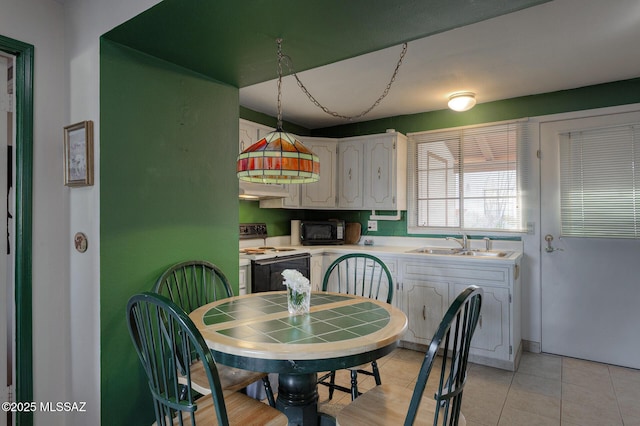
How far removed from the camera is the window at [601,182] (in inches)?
121

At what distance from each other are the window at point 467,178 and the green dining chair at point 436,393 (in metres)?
2.60

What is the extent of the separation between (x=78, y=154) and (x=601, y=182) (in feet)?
12.8

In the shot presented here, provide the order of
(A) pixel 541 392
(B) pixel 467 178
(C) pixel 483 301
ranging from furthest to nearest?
(B) pixel 467 178 < (C) pixel 483 301 < (A) pixel 541 392

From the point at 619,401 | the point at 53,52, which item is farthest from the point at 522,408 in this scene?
the point at 53,52

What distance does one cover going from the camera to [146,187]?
198 cm

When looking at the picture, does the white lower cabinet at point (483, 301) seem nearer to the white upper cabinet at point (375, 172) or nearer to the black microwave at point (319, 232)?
the white upper cabinet at point (375, 172)

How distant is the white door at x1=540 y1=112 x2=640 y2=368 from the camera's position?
304 cm

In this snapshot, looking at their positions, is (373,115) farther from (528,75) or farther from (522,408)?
(522,408)

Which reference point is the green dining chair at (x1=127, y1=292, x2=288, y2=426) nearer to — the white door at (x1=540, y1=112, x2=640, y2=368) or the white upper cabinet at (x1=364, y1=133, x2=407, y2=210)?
the white upper cabinet at (x1=364, y1=133, x2=407, y2=210)

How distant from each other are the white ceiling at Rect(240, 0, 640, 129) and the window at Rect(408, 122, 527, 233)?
38cm

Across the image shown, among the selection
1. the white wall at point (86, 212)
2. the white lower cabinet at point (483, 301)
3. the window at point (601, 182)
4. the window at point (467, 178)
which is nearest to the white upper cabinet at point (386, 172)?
the window at point (467, 178)

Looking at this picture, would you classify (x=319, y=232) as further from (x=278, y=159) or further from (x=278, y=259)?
(x=278, y=159)

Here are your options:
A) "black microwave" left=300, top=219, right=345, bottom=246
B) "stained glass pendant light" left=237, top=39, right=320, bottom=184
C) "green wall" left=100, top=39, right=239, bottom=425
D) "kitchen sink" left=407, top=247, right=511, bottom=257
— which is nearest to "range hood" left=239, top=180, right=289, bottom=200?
"black microwave" left=300, top=219, right=345, bottom=246

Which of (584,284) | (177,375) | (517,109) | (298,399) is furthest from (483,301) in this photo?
(177,375)
